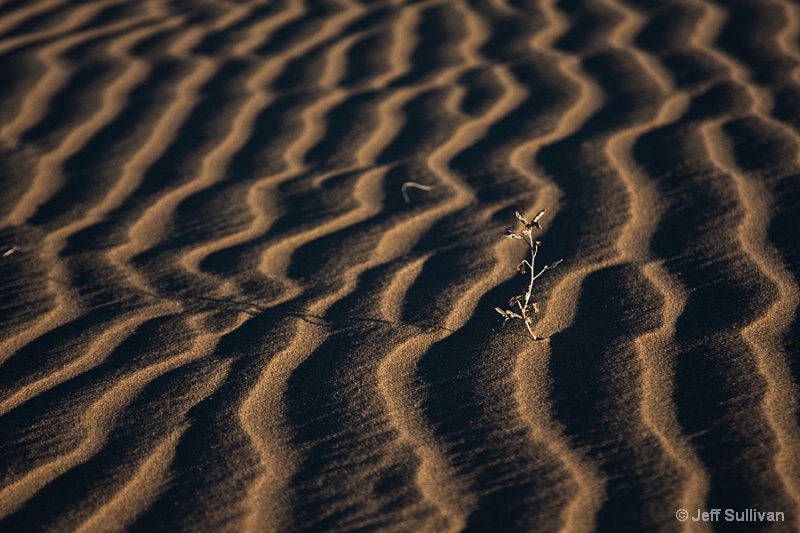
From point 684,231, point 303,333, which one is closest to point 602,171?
point 684,231

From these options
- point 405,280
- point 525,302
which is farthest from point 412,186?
point 525,302

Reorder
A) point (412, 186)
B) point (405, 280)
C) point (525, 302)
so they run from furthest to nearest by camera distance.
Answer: point (412, 186)
point (405, 280)
point (525, 302)

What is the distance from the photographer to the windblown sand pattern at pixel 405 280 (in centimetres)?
157

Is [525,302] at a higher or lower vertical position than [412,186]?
lower

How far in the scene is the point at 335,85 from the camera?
3.51 metres

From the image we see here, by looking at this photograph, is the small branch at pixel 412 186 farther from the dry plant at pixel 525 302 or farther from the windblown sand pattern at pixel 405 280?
the dry plant at pixel 525 302

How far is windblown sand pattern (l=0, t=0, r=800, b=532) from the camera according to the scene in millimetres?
1567

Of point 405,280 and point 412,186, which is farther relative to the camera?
point 412,186

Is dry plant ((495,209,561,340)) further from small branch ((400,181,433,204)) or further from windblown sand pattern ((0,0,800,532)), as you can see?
small branch ((400,181,433,204))

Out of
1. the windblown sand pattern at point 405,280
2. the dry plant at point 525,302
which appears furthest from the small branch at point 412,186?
the dry plant at point 525,302

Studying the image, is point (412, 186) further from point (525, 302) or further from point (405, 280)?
point (525, 302)

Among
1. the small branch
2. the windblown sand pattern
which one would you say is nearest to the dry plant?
the windblown sand pattern

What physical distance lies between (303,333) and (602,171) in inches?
52.7

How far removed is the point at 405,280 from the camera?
2211 millimetres
